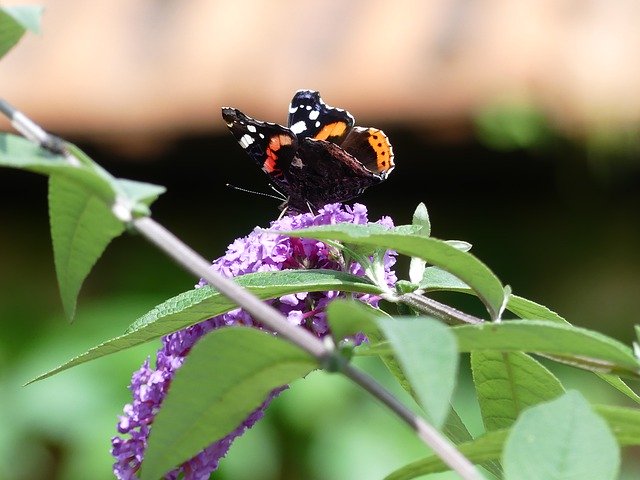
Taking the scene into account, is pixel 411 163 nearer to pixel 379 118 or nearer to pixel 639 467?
pixel 379 118

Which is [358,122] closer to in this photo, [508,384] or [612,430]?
[508,384]

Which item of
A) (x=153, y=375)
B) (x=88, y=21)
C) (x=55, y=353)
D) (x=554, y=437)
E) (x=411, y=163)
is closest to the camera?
(x=554, y=437)

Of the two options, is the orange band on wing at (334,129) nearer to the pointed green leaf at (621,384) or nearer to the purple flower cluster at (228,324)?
the purple flower cluster at (228,324)

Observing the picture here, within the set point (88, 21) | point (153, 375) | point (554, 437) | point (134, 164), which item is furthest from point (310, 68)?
point (554, 437)

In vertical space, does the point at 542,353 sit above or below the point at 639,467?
above

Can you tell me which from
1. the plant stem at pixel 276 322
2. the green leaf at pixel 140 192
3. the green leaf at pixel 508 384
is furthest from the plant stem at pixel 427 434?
the green leaf at pixel 508 384

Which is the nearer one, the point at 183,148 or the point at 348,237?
the point at 348,237

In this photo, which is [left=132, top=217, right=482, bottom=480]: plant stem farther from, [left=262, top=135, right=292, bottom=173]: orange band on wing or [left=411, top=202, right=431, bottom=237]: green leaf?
[left=262, top=135, right=292, bottom=173]: orange band on wing
